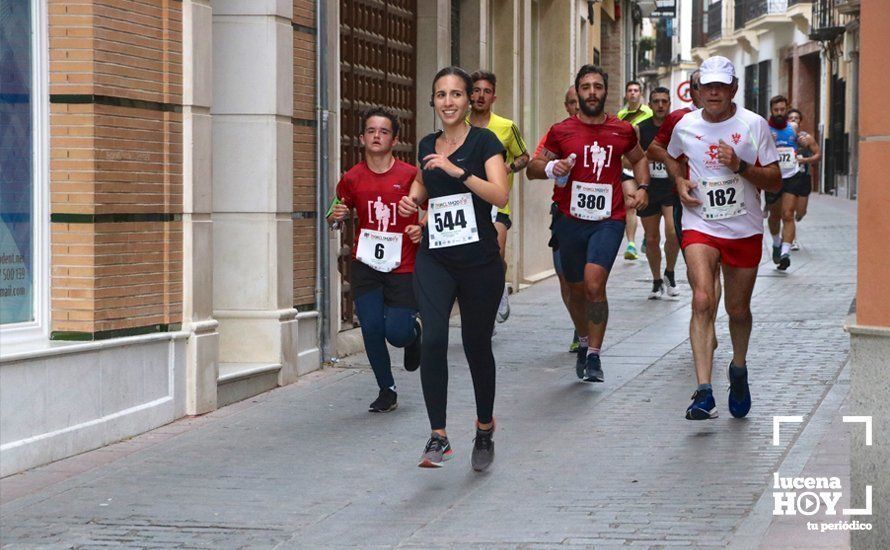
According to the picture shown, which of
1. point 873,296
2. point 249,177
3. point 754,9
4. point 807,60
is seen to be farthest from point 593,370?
point 754,9

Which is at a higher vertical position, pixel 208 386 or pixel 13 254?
pixel 13 254

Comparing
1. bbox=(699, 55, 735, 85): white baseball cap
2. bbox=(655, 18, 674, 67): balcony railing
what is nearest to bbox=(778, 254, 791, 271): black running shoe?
bbox=(699, 55, 735, 85): white baseball cap

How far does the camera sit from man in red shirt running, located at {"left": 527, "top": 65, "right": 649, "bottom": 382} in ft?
35.4

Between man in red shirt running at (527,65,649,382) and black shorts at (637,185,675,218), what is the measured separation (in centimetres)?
519

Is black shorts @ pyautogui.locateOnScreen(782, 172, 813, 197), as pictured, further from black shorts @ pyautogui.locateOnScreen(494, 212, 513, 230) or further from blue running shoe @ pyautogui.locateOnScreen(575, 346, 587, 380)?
blue running shoe @ pyautogui.locateOnScreen(575, 346, 587, 380)

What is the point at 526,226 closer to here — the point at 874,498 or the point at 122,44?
the point at 122,44

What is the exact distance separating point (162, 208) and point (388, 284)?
1.42 metres

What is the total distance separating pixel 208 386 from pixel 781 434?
3.42 metres

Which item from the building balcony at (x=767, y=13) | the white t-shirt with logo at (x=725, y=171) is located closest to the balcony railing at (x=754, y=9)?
the building balcony at (x=767, y=13)

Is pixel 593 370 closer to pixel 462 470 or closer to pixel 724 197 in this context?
pixel 724 197

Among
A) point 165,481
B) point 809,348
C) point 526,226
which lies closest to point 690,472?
point 165,481

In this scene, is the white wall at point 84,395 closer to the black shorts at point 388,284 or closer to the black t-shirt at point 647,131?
the black shorts at point 388,284

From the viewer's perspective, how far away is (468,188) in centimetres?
768

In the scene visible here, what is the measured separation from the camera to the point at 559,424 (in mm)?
9141
